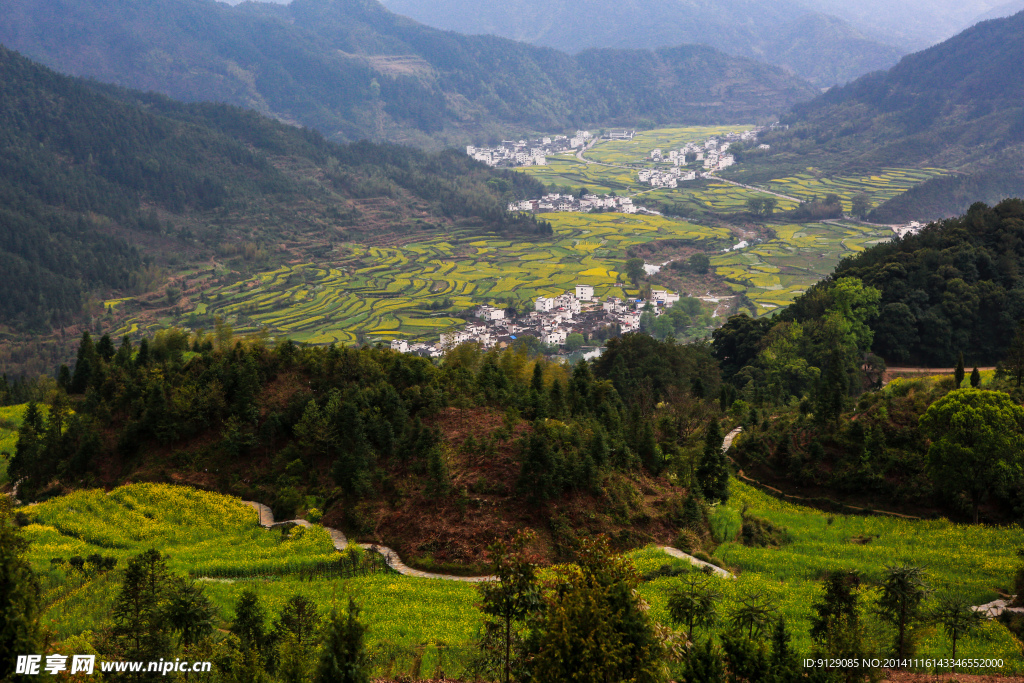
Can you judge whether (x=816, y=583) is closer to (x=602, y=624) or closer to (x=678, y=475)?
(x=678, y=475)

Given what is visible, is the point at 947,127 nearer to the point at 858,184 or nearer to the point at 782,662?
the point at 858,184

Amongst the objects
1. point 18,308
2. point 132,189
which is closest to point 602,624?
point 18,308

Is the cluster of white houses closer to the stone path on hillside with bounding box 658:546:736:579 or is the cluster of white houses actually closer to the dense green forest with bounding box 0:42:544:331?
the dense green forest with bounding box 0:42:544:331

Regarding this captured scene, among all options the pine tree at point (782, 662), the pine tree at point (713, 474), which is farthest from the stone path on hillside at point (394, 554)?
the pine tree at point (782, 662)

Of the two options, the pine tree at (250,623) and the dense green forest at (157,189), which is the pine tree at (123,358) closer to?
the pine tree at (250,623)

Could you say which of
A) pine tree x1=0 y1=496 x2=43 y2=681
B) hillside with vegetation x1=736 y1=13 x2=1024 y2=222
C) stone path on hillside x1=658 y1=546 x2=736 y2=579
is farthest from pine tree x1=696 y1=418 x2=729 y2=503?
hillside with vegetation x1=736 y1=13 x2=1024 y2=222

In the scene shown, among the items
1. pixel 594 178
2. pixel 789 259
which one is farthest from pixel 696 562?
pixel 594 178
